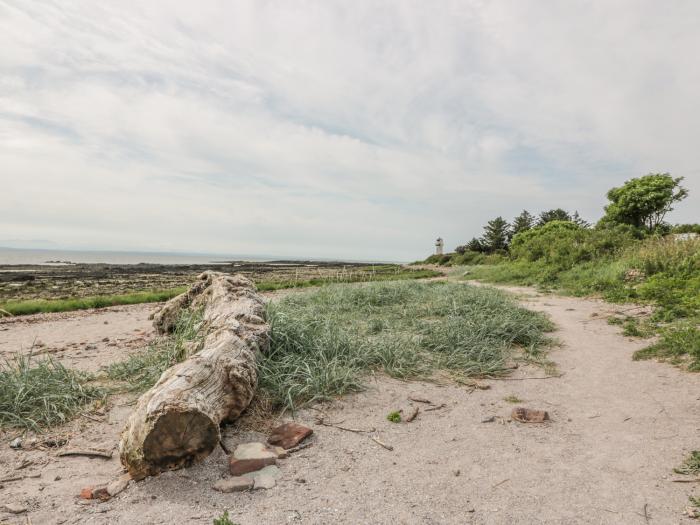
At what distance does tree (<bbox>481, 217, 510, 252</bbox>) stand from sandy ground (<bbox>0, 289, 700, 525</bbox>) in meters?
37.4

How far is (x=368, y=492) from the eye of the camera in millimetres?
2611

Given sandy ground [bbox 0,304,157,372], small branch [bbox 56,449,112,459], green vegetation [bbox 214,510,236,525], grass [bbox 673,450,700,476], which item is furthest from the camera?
sandy ground [bbox 0,304,157,372]

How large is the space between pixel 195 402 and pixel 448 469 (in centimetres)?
186

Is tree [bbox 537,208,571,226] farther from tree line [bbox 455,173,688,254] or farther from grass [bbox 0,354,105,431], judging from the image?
grass [bbox 0,354,105,431]

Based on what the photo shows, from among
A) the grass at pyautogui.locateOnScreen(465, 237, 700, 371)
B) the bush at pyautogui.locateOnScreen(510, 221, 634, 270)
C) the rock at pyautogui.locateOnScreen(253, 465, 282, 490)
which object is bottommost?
the rock at pyautogui.locateOnScreen(253, 465, 282, 490)

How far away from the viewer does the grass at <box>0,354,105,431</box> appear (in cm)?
354

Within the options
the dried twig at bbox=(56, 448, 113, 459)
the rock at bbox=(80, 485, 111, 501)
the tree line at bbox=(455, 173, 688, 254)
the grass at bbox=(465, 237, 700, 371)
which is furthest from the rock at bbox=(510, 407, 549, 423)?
the tree line at bbox=(455, 173, 688, 254)

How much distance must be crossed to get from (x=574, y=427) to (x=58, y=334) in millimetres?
8183

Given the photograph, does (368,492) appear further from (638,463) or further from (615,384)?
(615,384)

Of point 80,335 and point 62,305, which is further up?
point 62,305

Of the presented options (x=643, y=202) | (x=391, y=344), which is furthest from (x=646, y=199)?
(x=391, y=344)

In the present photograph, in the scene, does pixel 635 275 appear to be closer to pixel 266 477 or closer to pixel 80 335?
pixel 266 477

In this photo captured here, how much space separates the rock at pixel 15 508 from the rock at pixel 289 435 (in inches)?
61.3

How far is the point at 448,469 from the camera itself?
2904 mm
